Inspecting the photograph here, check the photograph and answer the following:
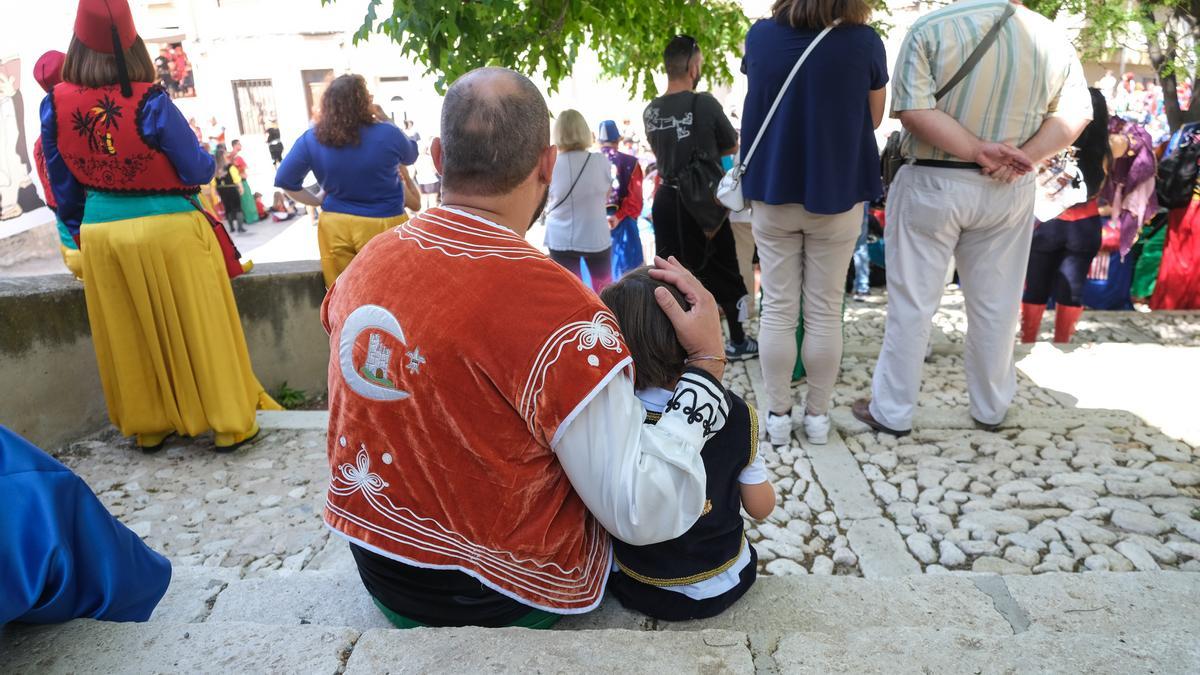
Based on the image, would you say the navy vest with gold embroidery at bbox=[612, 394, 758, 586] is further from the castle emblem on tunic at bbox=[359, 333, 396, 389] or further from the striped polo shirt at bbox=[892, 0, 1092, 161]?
the striped polo shirt at bbox=[892, 0, 1092, 161]

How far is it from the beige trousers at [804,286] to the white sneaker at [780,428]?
0.06 meters

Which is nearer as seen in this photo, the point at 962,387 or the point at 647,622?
the point at 647,622

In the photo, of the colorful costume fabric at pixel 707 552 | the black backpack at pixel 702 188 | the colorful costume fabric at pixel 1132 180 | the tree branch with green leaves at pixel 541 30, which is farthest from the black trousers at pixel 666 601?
the colorful costume fabric at pixel 1132 180

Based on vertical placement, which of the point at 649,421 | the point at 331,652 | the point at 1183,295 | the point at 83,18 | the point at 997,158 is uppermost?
the point at 83,18

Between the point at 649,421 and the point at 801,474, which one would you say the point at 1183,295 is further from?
the point at 649,421

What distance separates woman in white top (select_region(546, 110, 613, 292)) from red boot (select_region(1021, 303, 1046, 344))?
10.0 feet

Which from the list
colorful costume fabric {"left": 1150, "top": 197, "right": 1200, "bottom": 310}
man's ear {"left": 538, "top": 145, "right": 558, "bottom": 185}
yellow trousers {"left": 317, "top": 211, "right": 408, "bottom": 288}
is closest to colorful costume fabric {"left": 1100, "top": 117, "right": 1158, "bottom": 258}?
colorful costume fabric {"left": 1150, "top": 197, "right": 1200, "bottom": 310}

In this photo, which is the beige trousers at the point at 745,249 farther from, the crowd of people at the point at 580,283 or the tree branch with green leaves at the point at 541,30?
the tree branch with green leaves at the point at 541,30

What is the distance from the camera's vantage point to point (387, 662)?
1470mm

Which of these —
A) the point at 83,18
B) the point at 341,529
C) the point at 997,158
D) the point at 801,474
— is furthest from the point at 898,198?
the point at 83,18

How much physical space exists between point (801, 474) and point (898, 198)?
1.36 m

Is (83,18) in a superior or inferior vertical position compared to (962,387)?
superior

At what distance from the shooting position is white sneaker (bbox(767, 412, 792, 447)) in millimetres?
3859

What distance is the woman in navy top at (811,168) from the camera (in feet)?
10.9
